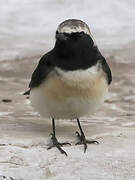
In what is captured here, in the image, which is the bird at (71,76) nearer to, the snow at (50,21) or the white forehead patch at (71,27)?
the white forehead patch at (71,27)

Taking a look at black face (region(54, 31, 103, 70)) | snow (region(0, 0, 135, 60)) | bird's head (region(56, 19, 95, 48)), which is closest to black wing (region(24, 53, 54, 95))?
black face (region(54, 31, 103, 70))

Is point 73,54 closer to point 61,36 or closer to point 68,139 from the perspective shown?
point 61,36

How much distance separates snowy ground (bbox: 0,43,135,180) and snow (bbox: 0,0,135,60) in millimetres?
1664

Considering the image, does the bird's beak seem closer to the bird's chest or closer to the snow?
the bird's chest

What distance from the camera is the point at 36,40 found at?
1055 cm

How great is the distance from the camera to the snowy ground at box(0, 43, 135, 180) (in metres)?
5.19

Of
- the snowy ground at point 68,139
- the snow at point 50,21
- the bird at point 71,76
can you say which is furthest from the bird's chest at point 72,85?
the snow at point 50,21

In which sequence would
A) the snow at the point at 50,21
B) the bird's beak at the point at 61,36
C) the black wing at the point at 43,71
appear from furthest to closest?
the snow at the point at 50,21
the black wing at the point at 43,71
the bird's beak at the point at 61,36

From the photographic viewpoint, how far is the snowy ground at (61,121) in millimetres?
5285

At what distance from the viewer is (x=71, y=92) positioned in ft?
18.6

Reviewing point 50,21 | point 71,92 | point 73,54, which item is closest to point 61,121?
→ point 71,92

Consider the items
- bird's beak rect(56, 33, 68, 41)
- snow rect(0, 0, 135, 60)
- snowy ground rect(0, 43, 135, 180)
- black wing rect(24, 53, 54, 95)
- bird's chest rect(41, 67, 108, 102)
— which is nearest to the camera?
snowy ground rect(0, 43, 135, 180)

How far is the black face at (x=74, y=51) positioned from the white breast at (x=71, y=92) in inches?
2.1

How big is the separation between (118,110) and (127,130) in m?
1.05
